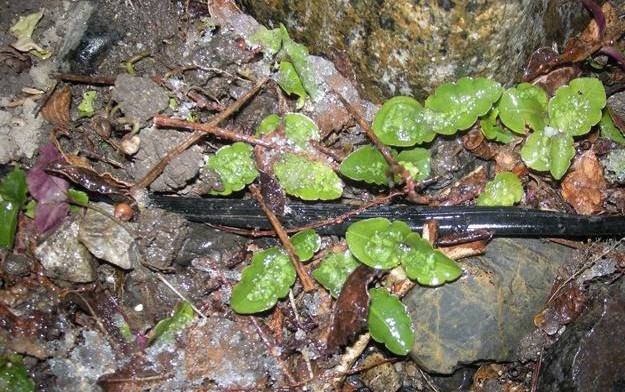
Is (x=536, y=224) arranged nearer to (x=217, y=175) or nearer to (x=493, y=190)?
(x=493, y=190)

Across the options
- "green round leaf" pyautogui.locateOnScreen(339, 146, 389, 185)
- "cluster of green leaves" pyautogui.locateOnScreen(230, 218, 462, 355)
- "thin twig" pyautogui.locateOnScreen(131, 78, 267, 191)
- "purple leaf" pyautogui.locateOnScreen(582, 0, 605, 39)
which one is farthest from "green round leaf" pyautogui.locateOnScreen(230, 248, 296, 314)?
"purple leaf" pyautogui.locateOnScreen(582, 0, 605, 39)

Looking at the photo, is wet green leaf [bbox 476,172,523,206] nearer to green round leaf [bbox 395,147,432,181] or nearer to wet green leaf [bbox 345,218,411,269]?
green round leaf [bbox 395,147,432,181]

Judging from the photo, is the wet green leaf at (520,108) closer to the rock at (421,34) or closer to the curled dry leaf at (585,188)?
the rock at (421,34)

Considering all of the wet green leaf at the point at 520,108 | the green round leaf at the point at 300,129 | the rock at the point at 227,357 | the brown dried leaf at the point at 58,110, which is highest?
the wet green leaf at the point at 520,108

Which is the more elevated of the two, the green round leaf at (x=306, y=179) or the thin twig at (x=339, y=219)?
the green round leaf at (x=306, y=179)

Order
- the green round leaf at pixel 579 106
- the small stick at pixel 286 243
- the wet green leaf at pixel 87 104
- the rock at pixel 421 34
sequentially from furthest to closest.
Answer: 1. the wet green leaf at pixel 87 104
2. the green round leaf at pixel 579 106
3. the small stick at pixel 286 243
4. the rock at pixel 421 34

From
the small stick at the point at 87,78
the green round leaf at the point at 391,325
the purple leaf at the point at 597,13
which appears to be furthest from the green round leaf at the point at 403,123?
the small stick at the point at 87,78

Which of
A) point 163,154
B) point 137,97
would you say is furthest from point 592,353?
point 137,97
